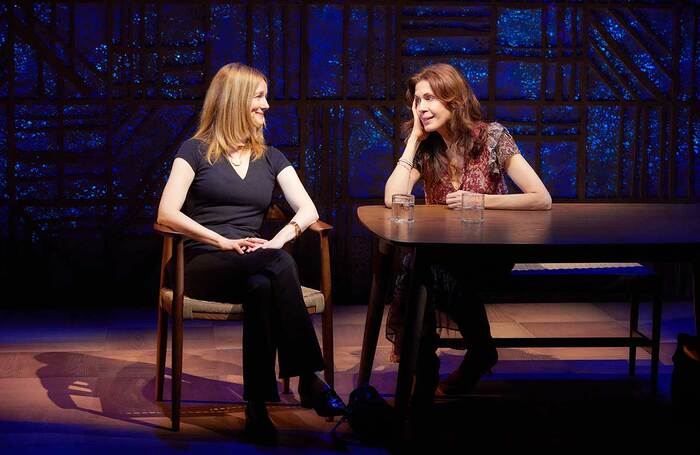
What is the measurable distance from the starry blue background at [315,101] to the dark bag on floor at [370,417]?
7.29 feet

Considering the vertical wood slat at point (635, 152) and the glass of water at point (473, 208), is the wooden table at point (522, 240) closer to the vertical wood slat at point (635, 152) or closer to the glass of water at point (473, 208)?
the glass of water at point (473, 208)

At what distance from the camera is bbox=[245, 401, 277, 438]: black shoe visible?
3.44 meters

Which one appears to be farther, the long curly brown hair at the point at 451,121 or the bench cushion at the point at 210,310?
the long curly brown hair at the point at 451,121

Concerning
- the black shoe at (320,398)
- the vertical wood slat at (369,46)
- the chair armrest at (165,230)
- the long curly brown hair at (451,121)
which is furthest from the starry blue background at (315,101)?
the black shoe at (320,398)

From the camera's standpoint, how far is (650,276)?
388 cm

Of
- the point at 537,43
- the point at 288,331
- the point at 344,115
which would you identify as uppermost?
the point at 537,43

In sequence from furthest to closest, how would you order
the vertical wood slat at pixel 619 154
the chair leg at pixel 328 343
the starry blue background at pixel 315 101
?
the vertical wood slat at pixel 619 154 < the starry blue background at pixel 315 101 < the chair leg at pixel 328 343

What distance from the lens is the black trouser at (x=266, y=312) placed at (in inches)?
135

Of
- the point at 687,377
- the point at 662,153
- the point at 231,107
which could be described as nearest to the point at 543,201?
the point at 687,377

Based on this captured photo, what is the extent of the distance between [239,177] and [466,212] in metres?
0.92

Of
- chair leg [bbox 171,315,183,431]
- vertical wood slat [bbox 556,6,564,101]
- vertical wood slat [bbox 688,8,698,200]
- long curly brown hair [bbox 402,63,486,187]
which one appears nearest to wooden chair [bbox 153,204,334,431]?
chair leg [bbox 171,315,183,431]

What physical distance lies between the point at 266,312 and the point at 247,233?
1.63ft

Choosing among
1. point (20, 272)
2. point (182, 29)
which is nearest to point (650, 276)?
point (182, 29)

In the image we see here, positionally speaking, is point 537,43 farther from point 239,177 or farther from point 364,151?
point 239,177
